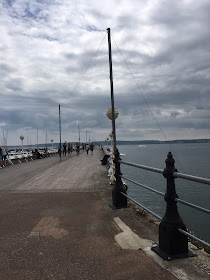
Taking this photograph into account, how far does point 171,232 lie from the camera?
123 inches

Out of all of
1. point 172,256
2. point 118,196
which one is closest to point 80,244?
point 172,256

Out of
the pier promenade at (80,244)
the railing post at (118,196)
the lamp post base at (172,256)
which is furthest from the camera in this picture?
the railing post at (118,196)

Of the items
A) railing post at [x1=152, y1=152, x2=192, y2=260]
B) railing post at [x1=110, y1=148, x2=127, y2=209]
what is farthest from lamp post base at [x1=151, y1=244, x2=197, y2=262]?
railing post at [x1=110, y1=148, x2=127, y2=209]

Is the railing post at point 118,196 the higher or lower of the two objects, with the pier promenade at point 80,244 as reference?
higher

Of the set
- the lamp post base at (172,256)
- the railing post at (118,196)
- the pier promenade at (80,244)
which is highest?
the railing post at (118,196)

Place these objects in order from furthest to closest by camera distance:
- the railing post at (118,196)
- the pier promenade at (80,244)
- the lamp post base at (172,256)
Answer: the railing post at (118,196) → the lamp post base at (172,256) → the pier promenade at (80,244)

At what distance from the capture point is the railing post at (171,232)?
311cm

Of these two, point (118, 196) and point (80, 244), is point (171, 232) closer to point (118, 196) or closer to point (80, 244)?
point (80, 244)

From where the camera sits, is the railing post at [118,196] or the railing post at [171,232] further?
the railing post at [118,196]

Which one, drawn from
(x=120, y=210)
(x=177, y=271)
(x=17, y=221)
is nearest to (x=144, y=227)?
(x=120, y=210)

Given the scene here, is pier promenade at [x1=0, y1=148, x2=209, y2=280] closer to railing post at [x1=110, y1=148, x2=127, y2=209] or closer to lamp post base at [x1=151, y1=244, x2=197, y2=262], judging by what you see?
lamp post base at [x1=151, y1=244, x2=197, y2=262]

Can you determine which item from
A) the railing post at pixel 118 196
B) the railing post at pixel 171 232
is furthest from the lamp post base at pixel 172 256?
the railing post at pixel 118 196

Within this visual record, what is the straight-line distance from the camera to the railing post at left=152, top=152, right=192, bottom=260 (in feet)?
10.2

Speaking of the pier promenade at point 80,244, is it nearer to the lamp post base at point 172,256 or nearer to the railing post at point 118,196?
the lamp post base at point 172,256
